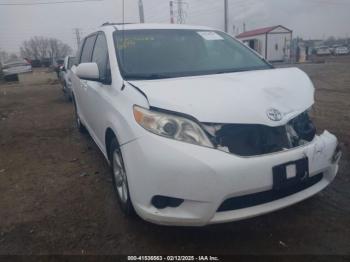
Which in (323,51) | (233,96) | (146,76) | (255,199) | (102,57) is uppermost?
(102,57)

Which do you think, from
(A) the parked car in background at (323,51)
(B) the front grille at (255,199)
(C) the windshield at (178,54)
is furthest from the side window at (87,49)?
(A) the parked car in background at (323,51)

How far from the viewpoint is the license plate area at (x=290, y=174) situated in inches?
85.4

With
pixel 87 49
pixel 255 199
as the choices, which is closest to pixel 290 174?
pixel 255 199

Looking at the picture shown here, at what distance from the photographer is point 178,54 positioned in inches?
130

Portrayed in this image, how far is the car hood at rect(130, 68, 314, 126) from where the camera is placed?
222 centimetres

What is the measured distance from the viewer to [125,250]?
8.09ft

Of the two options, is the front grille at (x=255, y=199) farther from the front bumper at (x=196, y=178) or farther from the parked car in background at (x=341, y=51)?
the parked car in background at (x=341, y=51)

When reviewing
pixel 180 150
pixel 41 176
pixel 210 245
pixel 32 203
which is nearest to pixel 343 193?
pixel 210 245

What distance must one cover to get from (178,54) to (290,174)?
173 cm

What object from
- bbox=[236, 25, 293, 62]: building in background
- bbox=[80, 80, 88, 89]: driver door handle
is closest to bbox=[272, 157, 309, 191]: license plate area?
bbox=[80, 80, 88, 89]: driver door handle

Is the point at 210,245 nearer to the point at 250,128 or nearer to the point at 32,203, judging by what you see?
the point at 250,128

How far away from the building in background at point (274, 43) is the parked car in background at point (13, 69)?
72.4 ft

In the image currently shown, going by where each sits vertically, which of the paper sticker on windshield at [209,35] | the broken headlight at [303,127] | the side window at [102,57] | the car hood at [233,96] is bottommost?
the broken headlight at [303,127]

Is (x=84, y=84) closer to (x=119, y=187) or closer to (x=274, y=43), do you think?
(x=119, y=187)
